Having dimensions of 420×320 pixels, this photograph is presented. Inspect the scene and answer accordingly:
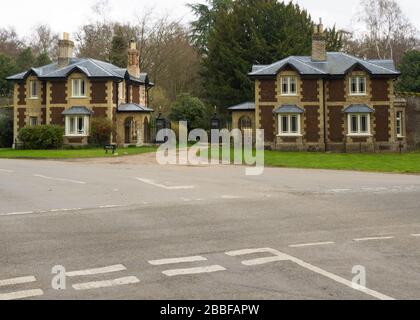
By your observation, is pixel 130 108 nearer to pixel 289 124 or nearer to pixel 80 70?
pixel 80 70

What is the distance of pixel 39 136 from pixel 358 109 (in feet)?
84.8

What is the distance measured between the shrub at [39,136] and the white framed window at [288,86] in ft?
61.5

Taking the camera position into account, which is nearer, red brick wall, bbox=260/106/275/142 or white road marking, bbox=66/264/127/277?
white road marking, bbox=66/264/127/277

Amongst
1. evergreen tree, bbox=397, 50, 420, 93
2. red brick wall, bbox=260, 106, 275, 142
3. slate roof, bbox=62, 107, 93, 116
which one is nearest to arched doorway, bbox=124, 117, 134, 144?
slate roof, bbox=62, 107, 93, 116

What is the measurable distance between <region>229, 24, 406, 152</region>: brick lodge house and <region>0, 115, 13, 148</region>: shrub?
909 inches

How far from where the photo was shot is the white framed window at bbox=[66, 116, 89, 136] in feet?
152

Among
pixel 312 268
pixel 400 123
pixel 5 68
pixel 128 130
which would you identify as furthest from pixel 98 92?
pixel 312 268

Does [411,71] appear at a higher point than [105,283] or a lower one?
higher

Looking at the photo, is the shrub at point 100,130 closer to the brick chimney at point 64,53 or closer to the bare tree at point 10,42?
the brick chimney at point 64,53

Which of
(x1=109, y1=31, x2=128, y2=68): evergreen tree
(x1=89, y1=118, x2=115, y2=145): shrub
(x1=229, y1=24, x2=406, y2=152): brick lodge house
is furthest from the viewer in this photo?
(x1=109, y1=31, x2=128, y2=68): evergreen tree

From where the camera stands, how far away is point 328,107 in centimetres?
4447

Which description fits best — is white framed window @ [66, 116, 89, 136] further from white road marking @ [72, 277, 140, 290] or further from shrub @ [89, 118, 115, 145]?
white road marking @ [72, 277, 140, 290]

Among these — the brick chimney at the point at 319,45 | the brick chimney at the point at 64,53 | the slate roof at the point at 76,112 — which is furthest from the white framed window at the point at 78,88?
the brick chimney at the point at 319,45

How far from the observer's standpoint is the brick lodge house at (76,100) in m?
46.5
